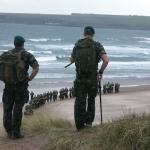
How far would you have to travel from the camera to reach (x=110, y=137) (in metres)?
7.24

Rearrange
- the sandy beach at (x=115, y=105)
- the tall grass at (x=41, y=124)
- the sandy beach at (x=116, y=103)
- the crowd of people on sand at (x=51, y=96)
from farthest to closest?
the crowd of people on sand at (x=51, y=96) → the sandy beach at (x=116, y=103) → the sandy beach at (x=115, y=105) → the tall grass at (x=41, y=124)

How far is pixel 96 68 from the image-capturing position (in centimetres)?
880

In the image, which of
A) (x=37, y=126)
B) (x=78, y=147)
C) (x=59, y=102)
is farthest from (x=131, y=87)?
(x=78, y=147)

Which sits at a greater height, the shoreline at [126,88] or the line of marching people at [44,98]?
the line of marching people at [44,98]

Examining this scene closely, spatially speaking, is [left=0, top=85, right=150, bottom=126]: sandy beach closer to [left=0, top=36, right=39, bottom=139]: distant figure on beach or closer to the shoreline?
the shoreline

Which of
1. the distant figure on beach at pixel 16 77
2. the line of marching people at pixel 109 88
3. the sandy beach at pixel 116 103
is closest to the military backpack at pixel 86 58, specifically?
the distant figure on beach at pixel 16 77

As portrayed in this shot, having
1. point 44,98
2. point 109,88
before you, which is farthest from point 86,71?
point 109,88

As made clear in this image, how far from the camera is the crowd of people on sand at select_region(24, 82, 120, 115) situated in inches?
965

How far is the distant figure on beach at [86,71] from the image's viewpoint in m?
8.73

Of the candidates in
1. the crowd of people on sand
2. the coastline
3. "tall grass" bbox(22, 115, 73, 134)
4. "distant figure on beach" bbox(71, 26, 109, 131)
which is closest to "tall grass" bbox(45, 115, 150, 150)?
"distant figure on beach" bbox(71, 26, 109, 131)

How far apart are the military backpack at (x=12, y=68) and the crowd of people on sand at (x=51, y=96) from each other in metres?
12.5

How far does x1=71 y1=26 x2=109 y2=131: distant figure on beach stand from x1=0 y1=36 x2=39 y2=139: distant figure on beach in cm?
68

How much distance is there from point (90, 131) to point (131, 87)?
26.0 metres

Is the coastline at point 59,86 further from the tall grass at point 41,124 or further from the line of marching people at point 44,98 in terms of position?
the tall grass at point 41,124
